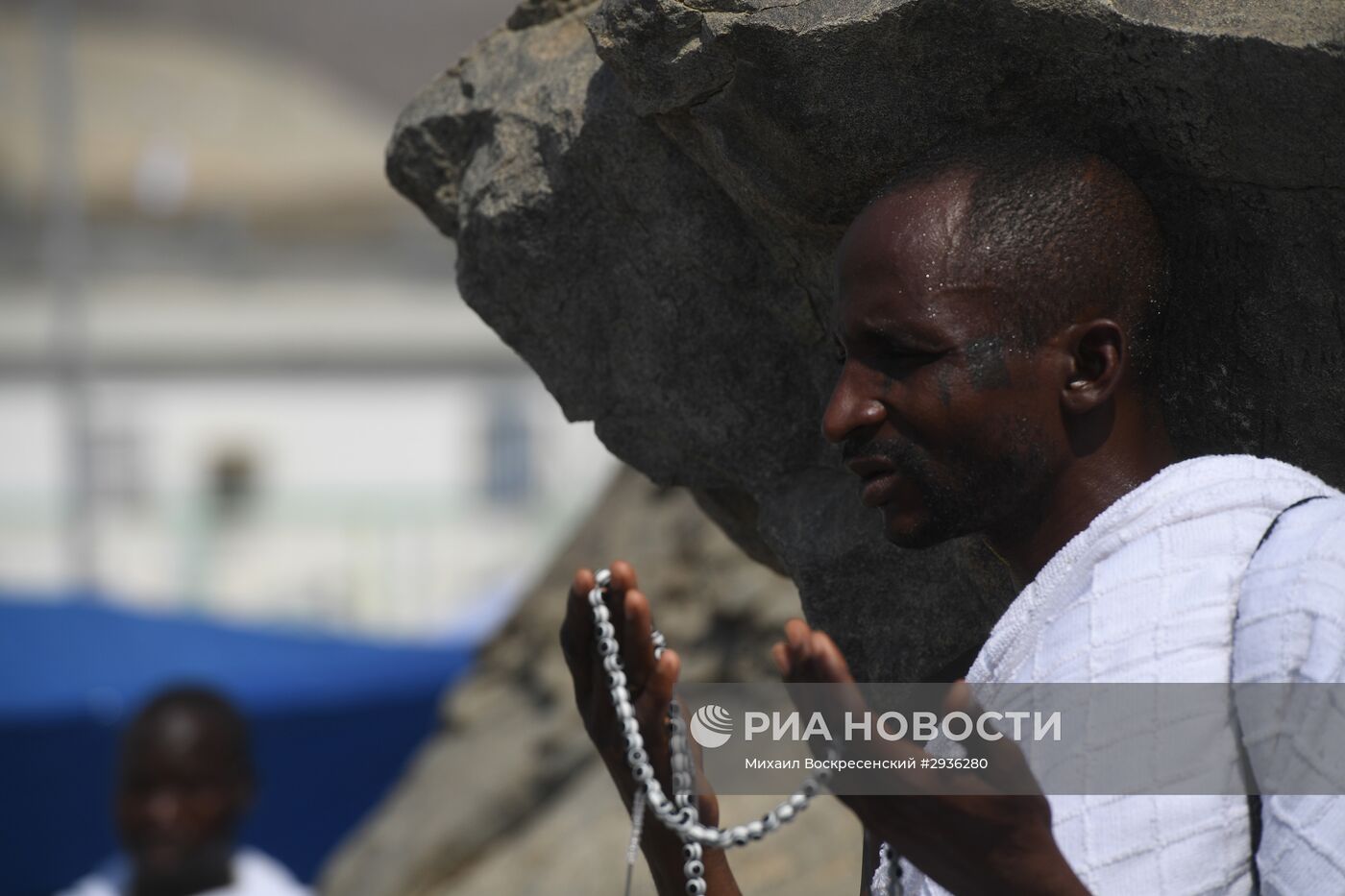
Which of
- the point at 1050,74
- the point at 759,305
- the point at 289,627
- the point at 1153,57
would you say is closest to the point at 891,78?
the point at 1050,74

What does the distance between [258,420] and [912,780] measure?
14846 millimetres

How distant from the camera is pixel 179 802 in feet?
11.0

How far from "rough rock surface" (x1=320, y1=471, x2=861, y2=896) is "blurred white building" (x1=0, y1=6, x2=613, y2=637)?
17.4 feet

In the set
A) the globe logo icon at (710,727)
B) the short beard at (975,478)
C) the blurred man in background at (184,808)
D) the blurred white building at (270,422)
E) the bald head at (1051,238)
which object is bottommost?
the blurred white building at (270,422)

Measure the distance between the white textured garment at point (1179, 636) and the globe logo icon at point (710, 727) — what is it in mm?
214

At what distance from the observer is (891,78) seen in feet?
5.56

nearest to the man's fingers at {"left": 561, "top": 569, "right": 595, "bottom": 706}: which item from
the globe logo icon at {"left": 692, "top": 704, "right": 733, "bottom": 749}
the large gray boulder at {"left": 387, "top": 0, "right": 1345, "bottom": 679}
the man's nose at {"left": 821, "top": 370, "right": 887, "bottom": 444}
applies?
the globe logo icon at {"left": 692, "top": 704, "right": 733, "bottom": 749}

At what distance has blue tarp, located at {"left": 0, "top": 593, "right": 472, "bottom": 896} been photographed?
532 cm

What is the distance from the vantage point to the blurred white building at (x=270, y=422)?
36.2 ft

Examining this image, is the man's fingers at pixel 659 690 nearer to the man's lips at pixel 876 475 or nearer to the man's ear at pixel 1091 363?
the man's lips at pixel 876 475

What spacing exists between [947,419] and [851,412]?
0.09m

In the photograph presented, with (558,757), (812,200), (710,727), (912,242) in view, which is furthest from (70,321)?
(912,242)

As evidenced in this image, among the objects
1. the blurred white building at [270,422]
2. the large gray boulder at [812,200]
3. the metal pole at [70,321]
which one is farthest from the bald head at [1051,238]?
the blurred white building at [270,422]

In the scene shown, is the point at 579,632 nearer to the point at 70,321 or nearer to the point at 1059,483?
the point at 1059,483
